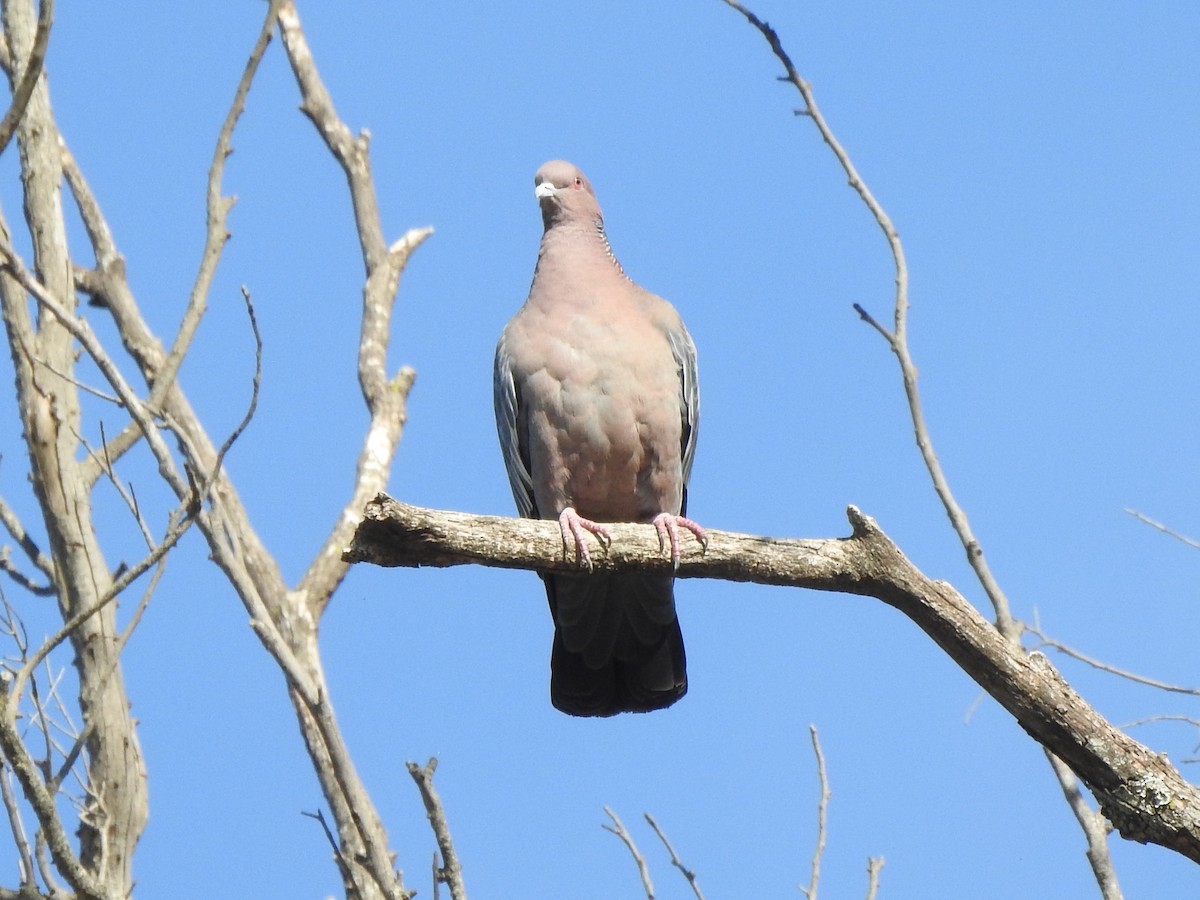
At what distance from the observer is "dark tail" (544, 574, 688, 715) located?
17.1 feet

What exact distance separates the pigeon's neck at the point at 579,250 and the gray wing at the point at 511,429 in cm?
38

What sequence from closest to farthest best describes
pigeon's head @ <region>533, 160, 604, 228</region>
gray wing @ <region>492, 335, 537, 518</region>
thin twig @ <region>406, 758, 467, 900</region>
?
thin twig @ <region>406, 758, 467, 900</region> < gray wing @ <region>492, 335, 537, 518</region> < pigeon's head @ <region>533, 160, 604, 228</region>

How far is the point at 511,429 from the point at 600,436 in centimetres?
44

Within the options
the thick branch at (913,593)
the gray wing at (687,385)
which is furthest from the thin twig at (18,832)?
the gray wing at (687,385)

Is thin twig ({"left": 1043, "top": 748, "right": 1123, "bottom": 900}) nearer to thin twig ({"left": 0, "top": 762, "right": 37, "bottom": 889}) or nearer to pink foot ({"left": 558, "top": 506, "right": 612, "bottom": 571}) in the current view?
pink foot ({"left": 558, "top": 506, "right": 612, "bottom": 571})

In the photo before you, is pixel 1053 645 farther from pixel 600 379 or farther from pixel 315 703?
pixel 315 703

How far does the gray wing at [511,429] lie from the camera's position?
5195mm

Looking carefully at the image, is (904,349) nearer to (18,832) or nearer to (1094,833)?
(1094,833)

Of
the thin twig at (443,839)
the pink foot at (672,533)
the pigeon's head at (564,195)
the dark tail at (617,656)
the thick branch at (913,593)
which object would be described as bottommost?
the thin twig at (443,839)

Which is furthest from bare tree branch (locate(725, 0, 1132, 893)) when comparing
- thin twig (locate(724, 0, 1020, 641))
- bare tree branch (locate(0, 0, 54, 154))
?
bare tree branch (locate(0, 0, 54, 154))

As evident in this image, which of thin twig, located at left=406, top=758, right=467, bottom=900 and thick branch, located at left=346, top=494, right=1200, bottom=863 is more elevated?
thick branch, located at left=346, top=494, right=1200, bottom=863

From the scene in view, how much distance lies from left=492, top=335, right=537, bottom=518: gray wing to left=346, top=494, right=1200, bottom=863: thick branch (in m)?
1.21

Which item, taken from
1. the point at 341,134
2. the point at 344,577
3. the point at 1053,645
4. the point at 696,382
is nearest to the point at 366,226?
the point at 341,134

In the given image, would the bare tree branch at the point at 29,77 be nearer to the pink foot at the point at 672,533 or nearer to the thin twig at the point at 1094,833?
the pink foot at the point at 672,533
